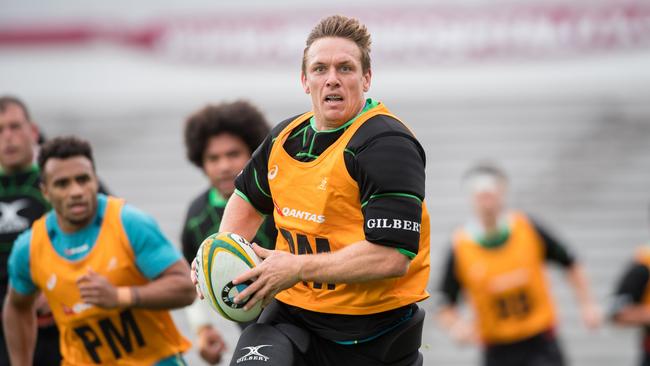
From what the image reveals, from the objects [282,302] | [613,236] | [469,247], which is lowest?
[613,236]

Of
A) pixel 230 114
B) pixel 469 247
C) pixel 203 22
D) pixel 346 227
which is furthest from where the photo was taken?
pixel 203 22

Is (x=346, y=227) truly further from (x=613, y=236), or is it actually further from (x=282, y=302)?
(x=613, y=236)

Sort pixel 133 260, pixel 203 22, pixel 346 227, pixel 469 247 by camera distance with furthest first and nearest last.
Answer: pixel 203 22
pixel 469 247
pixel 133 260
pixel 346 227

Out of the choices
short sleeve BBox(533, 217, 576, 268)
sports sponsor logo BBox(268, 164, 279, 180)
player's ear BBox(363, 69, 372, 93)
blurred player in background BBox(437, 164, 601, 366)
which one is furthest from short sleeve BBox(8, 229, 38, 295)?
short sleeve BBox(533, 217, 576, 268)

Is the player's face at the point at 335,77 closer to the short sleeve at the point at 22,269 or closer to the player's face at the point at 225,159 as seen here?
the player's face at the point at 225,159

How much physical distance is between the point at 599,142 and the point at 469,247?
209 inches

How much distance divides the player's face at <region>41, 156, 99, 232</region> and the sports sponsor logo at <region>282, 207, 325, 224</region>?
1.52 m

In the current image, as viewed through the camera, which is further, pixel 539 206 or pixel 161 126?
pixel 161 126

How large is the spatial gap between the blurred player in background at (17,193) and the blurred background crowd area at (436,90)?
687 cm

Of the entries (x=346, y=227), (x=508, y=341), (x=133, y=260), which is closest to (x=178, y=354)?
(x=133, y=260)

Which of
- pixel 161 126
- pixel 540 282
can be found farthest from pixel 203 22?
pixel 540 282

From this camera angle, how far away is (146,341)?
234 inches

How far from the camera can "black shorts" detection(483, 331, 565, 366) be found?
9.41 meters

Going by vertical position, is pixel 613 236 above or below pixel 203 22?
below
